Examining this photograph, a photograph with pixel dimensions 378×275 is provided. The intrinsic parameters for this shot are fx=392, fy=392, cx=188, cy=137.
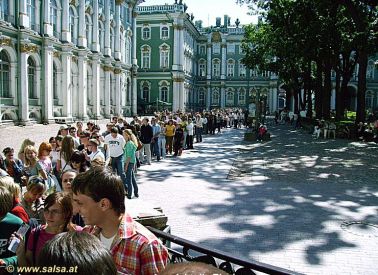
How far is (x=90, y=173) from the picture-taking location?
269 cm

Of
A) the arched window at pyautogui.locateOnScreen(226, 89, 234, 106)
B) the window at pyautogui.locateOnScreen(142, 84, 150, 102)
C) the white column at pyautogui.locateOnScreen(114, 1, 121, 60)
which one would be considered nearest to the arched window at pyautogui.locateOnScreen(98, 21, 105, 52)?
the white column at pyautogui.locateOnScreen(114, 1, 121, 60)

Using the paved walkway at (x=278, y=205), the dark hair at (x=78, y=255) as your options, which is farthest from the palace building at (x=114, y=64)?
the dark hair at (x=78, y=255)

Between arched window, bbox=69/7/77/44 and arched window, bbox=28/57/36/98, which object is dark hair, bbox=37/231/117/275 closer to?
arched window, bbox=28/57/36/98

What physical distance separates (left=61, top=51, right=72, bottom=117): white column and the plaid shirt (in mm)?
28380

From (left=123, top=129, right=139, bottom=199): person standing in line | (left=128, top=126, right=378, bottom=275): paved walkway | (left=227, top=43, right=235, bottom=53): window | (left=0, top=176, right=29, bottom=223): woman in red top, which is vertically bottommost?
(left=128, top=126, right=378, bottom=275): paved walkway

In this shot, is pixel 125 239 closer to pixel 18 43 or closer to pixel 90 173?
pixel 90 173

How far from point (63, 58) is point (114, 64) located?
10181mm

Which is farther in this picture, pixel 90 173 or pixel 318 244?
pixel 318 244

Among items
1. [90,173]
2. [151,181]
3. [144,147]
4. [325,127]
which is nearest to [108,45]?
[325,127]

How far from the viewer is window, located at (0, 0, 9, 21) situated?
73.4 feet

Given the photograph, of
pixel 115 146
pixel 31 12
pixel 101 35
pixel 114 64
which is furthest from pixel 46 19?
pixel 115 146

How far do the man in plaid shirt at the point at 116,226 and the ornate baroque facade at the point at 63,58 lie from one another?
22367 millimetres

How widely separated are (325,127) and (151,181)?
18262 mm

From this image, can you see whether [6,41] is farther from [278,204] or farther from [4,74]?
[278,204]
